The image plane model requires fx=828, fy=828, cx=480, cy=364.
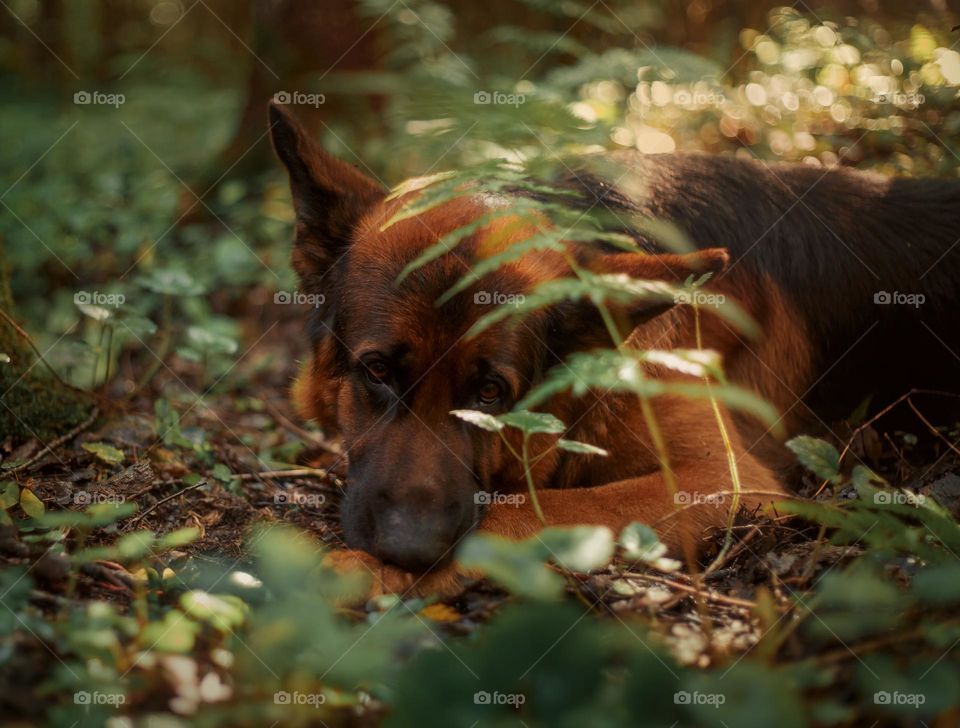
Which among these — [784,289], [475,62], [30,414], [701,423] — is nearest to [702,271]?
[701,423]

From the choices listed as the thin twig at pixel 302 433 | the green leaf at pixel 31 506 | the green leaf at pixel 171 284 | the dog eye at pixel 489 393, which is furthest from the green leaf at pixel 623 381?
the green leaf at pixel 171 284

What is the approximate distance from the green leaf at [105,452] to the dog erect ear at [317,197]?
4.22 feet

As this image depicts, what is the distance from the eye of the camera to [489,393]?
3.88 metres

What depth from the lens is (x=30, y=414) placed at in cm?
447

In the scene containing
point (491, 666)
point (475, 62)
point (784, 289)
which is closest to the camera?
point (491, 666)

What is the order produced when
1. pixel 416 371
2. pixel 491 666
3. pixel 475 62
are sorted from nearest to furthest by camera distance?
pixel 491 666 < pixel 416 371 < pixel 475 62

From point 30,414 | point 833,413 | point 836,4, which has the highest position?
point 836,4

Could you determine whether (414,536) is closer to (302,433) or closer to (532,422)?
(532,422)

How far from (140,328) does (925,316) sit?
176 inches

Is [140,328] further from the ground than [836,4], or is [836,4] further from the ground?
[836,4]

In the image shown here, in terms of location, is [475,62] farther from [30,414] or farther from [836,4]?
[30,414]

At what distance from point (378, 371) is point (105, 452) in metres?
1.50

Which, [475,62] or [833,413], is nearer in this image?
[833,413]

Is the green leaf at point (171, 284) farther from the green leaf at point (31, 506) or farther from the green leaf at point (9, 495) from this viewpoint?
the green leaf at point (31, 506)
